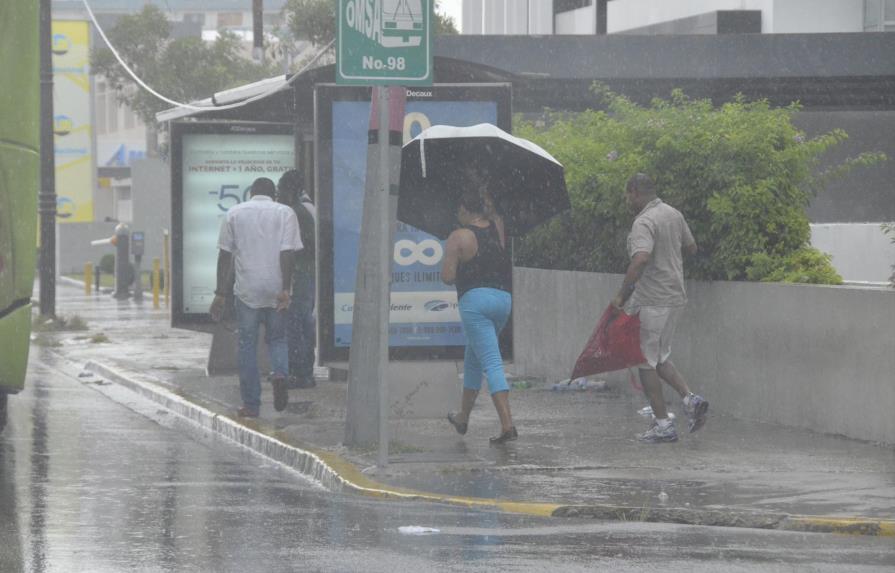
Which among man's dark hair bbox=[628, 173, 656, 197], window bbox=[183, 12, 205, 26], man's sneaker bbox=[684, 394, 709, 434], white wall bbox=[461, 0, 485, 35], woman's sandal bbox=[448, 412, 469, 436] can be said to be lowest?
woman's sandal bbox=[448, 412, 469, 436]

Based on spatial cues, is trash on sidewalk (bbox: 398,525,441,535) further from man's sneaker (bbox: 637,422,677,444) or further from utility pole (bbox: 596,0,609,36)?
utility pole (bbox: 596,0,609,36)

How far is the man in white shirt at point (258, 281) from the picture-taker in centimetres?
1282

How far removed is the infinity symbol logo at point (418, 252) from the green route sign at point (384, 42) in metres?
2.75

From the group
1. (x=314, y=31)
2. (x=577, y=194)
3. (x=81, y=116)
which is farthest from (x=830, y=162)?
(x=81, y=116)

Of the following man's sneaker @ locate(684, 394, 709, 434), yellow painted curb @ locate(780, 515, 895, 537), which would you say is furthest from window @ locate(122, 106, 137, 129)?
yellow painted curb @ locate(780, 515, 895, 537)

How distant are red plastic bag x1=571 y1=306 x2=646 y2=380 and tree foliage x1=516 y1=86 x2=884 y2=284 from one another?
1485 mm

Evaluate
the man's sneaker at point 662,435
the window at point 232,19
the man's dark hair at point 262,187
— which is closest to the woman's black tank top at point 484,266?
the man's sneaker at point 662,435

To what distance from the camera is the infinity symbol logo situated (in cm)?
1239

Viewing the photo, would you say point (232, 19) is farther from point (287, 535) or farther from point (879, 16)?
point (287, 535)

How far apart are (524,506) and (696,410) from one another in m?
2.82

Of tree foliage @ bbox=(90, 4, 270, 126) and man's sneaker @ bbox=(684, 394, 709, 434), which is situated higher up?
tree foliage @ bbox=(90, 4, 270, 126)

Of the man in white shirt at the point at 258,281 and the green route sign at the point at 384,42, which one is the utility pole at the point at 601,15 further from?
the green route sign at the point at 384,42

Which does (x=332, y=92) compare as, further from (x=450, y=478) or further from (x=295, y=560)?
(x=295, y=560)

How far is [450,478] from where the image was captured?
970 centimetres
